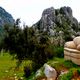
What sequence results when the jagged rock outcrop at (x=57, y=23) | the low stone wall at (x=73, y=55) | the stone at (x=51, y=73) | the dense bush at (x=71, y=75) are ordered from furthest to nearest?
1. the jagged rock outcrop at (x=57, y=23)
2. the low stone wall at (x=73, y=55)
3. the stone at (x=51, y=73)
4. the dense bush at (x=71, y=75)

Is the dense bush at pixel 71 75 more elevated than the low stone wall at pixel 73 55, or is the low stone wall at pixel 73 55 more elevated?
the low stone wall at pixel 73 55

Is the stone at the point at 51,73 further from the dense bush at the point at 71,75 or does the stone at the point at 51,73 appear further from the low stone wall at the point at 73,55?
the low stone wall at the point at 73,55

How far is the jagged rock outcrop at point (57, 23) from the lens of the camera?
4553 cm

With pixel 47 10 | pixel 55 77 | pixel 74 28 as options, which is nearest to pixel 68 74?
pixel 55 77

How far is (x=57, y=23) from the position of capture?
4978 centimetres

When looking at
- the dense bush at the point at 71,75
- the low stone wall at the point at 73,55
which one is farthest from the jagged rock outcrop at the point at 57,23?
the dense bush at the point at 71,75

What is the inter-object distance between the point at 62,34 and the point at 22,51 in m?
17.5

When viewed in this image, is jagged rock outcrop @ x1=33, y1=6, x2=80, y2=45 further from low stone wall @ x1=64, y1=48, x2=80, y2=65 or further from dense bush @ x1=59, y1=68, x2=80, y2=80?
dense bush @ x1=59, y1=68, x2=80, y2=80

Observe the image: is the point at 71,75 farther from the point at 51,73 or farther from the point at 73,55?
the point at 73,55

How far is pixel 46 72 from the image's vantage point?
20.3m

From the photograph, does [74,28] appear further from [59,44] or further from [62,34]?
[59,44]

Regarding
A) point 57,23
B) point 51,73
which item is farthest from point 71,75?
point 57,23

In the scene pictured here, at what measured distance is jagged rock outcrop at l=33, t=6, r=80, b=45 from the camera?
149 ft

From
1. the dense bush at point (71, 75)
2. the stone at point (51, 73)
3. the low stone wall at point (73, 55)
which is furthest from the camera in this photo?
the low stone wall at point (73, 55)
